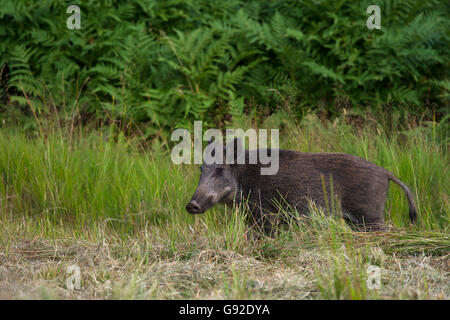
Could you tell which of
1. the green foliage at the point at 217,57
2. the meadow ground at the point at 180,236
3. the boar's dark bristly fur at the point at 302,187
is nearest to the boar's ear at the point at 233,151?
the boar's dark bristly fur at the point at 302,187

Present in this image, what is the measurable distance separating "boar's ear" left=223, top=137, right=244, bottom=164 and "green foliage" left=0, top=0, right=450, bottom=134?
2.56m

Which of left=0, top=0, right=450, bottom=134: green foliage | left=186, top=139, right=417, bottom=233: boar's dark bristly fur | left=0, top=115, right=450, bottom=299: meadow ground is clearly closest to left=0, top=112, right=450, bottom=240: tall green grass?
left=0, top=115, right=450, bottom=299: meadow ground

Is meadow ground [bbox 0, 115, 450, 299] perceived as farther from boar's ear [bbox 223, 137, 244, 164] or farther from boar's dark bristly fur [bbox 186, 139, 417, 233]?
boar's ear [bbox 223, 137, 244, 164]

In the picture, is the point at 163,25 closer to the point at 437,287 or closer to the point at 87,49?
the point at 87,49

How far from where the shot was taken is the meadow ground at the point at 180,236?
10.3 ft

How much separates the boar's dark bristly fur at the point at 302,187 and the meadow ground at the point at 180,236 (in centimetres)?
18

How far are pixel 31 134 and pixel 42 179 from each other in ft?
6.70

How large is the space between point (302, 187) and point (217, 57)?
14.4ft

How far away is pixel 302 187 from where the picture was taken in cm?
451

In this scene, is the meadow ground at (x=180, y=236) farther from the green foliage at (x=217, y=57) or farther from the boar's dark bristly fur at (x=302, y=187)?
the green foliage at (x=217, y=57)

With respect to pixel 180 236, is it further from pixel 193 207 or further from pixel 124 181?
pixel 124 181

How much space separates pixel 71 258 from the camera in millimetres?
3973

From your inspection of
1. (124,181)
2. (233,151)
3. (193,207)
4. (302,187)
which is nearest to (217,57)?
(124,181)
